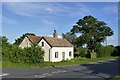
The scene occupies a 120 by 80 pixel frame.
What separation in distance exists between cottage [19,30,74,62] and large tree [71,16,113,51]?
68.7 feet

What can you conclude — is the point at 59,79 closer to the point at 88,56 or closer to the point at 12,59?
the point at 12,59

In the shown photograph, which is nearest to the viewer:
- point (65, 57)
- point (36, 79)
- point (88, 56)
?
point (36, 79)

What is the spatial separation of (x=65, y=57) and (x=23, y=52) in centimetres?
1538

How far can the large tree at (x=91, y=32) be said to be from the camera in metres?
76.8

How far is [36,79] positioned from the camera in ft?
65.7

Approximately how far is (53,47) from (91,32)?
1285 inches

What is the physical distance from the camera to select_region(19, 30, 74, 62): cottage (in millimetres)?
50000

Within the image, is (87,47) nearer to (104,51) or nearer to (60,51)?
(104,51)

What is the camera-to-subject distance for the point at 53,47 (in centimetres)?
5022

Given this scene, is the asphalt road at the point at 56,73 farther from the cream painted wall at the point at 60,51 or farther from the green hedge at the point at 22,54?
the cream painted wall at the point at 60,51

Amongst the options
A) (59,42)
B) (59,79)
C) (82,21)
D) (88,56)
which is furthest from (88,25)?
(59,79)

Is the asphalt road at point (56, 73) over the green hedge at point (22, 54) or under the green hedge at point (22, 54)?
under

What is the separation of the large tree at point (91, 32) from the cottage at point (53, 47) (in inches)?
825

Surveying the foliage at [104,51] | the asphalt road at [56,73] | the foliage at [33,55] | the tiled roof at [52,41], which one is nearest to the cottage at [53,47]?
the tiled roof at [52,41]
